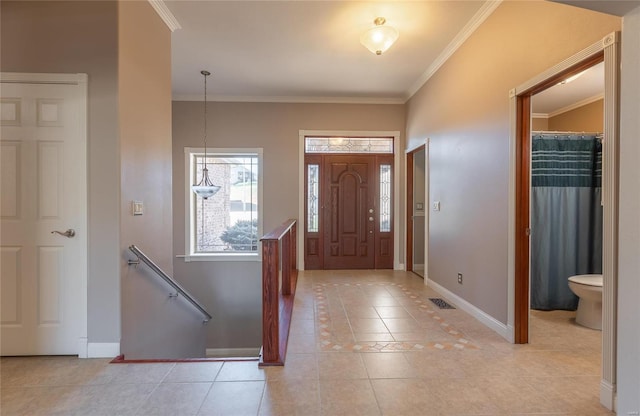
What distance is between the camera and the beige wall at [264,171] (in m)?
5.28

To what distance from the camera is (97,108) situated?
7.65 feet

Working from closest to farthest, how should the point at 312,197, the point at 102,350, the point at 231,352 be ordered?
the point at 102,350
the point at 231,352
the point at 312,197

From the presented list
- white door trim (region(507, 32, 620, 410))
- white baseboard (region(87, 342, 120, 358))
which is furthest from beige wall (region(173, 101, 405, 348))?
white door trim (region(507, 32, 620, 410))

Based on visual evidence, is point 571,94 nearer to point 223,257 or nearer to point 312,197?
point 312,197

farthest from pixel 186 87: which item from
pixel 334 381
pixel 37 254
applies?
pixel 334 381

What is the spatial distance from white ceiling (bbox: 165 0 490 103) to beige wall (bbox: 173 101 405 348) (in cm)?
25

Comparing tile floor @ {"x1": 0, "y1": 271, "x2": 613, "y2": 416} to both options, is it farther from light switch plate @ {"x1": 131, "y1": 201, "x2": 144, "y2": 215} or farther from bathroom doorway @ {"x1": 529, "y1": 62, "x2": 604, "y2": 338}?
light switch plate @ {"x1": 131, "y1": 201, "x2": 144, "y2": 215}

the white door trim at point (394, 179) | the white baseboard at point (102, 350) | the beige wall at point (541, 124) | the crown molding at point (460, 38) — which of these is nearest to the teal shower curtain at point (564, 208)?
the crown molding at point (460, 38)

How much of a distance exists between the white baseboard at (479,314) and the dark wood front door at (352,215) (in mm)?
1573

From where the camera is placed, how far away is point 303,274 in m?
5.14

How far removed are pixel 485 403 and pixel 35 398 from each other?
2645 mm

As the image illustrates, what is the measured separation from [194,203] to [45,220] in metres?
3.10

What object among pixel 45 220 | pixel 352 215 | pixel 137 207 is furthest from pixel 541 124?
pixel 45 220

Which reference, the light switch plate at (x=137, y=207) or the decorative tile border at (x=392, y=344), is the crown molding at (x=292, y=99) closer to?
the light switch plate at (x=137, y=207)
